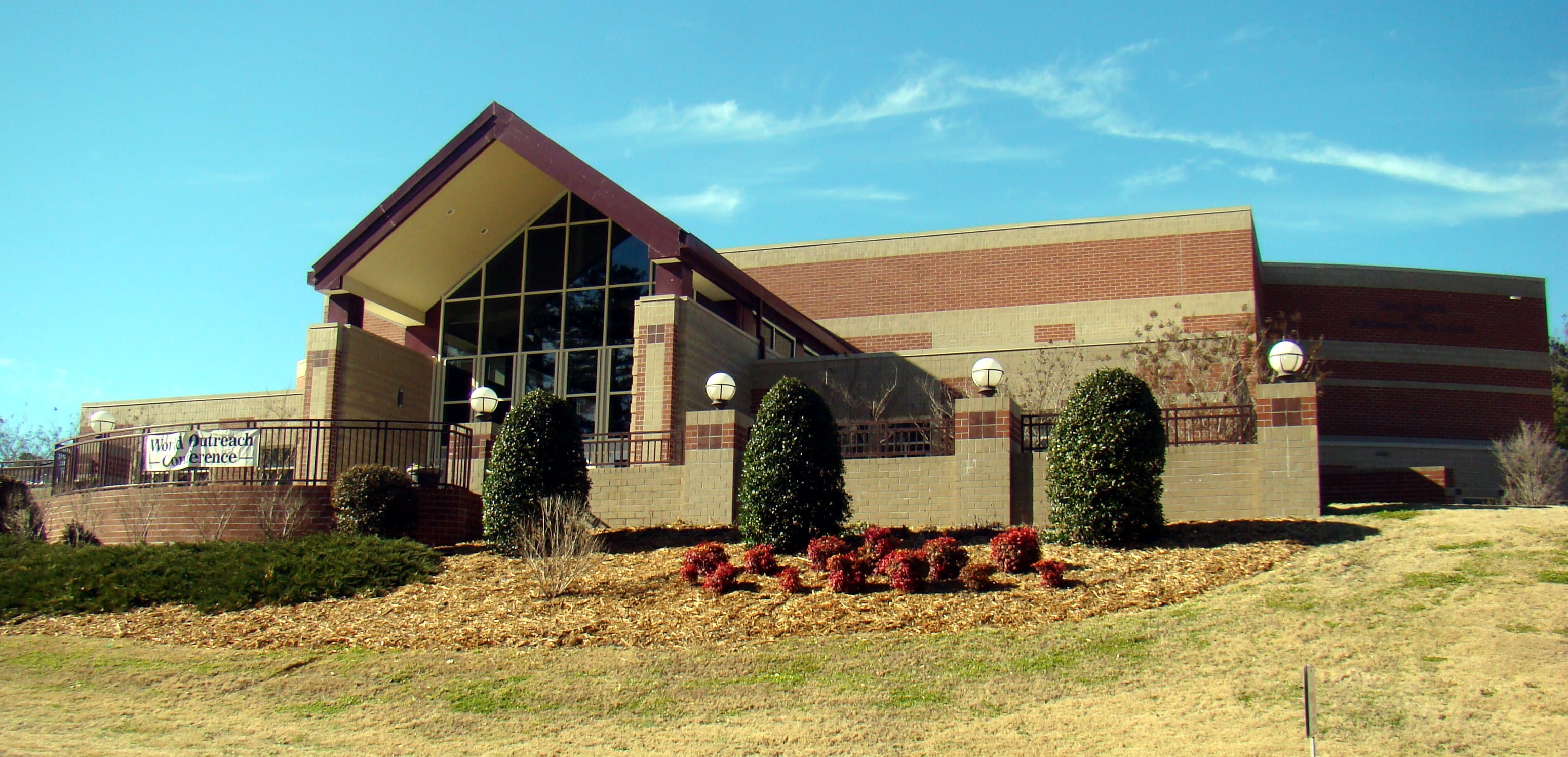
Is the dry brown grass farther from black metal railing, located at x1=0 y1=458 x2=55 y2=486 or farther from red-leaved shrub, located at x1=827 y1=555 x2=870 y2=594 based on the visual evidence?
black metal railing, located at x1=0 y1=458 x2=55 y2=486

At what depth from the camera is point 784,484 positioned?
1525cm

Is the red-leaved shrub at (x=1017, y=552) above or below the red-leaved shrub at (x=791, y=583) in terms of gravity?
above

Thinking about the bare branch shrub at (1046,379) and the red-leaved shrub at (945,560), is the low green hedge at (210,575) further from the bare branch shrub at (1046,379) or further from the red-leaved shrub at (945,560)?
the bare branch shrub at (1046,379)

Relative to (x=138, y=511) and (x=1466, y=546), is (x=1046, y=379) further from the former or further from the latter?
(x=138, y=511)

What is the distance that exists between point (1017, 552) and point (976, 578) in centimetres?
79

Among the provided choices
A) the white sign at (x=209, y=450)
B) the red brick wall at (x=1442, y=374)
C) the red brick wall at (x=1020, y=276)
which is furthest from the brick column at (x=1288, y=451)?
the red brick wall at (x=1442, y=374)

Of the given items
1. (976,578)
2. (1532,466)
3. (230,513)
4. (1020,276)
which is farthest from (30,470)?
(1532,466)

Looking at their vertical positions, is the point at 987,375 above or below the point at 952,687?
above

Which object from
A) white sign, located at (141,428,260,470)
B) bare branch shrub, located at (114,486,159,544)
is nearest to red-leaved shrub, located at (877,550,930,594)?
white sign, located at (141,428,260,470)

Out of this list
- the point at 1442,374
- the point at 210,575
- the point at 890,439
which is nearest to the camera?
the point at 210,575

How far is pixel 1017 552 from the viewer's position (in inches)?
525

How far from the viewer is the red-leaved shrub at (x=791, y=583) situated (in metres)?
13.1

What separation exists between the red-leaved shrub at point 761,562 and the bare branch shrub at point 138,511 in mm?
8950

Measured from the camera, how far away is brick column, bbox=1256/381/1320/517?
15586 mm
